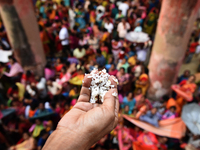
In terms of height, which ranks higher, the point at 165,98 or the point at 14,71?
the point at 14,71

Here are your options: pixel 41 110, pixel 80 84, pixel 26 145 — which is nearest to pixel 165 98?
pixel 80 84

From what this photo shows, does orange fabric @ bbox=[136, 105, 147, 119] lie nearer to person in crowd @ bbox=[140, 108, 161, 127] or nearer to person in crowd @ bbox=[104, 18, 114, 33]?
person in crowd @ bbox=[140, 108, 161, 127]

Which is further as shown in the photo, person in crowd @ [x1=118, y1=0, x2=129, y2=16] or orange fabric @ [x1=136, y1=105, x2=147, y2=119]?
person in crowd @ [x1=118, y1=0, x2=129, y2=16]

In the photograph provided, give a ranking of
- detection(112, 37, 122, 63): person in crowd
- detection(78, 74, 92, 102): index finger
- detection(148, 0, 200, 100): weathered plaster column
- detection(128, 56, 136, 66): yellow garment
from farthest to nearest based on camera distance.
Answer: detection(112, 37, 122, 63): person in crowd
detection(128, 56, 136, 66): yellow garment
detection(148, 0, 200, 100): weathered plaster column
detection(78, 74, 92, 102): index finger

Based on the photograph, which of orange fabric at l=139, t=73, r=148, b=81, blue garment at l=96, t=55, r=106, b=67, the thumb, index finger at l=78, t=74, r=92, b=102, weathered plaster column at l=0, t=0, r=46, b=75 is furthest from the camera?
blue garment at l=96, t=55, r=106, b=67

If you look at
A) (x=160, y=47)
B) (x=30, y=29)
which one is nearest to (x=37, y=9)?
(x=30, y=29)

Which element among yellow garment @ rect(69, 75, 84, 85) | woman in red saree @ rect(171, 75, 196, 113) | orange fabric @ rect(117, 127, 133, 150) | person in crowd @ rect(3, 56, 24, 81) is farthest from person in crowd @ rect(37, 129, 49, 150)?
woman in red saree @ rect(171, 75, 196, 113)

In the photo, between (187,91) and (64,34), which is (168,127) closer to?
(187,91)

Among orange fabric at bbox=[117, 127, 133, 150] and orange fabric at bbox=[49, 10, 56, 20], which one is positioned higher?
orange fabric at bbox=[49, 10, 56, 20]
